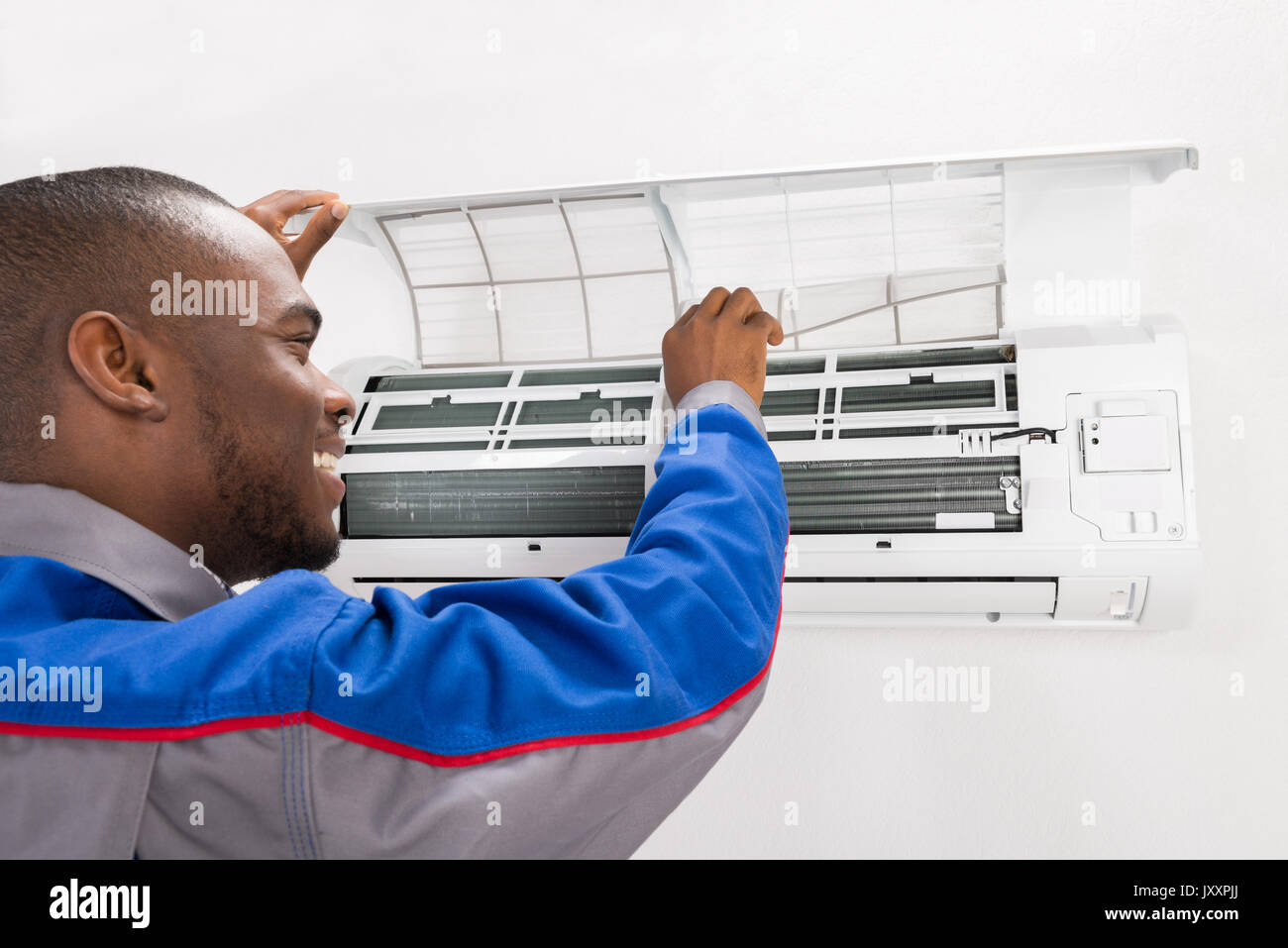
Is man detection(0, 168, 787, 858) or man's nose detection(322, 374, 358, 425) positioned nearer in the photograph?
man detection(0, 168, 787, 858)

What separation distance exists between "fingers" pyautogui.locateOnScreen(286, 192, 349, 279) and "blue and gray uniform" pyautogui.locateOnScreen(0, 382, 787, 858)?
0.46 m

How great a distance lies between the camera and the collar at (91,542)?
67cm

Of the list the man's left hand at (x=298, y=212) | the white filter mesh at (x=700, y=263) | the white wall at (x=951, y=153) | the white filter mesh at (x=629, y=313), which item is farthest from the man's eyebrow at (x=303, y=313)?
the white wall at (x=951, y=153)

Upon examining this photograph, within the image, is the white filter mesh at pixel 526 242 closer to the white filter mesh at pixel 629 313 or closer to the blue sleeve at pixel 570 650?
the white filter mesh at pixel 629 313

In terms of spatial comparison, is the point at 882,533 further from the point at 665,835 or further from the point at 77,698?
the point at 77,698

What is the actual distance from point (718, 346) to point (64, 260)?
21.6 inches

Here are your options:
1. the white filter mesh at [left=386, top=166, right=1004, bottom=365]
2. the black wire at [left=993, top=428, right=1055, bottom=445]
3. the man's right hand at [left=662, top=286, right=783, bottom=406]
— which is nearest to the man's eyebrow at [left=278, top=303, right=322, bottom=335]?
the man's right hand at [left=662, top=286, right=783, bottom=406]

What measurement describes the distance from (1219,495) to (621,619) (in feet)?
3.51

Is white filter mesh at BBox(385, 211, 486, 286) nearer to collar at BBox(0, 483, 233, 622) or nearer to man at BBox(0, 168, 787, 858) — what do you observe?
man at BBox(0, 168, 787, 858)

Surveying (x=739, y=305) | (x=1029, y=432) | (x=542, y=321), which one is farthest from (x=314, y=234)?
(x=1029, y=432)

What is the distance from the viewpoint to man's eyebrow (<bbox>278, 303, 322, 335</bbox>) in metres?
0.81

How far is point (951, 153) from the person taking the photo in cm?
142

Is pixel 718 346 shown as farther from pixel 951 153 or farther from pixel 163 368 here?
pixel 951 153

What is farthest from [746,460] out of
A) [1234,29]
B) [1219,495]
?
[1234,29]
